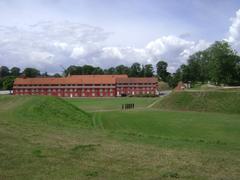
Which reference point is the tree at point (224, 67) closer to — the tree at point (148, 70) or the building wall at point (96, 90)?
the building wall at point (96, 90)

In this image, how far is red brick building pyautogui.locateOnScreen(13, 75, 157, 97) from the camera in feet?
468

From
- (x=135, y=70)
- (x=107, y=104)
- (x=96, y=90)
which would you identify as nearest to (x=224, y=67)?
(x=107, y=104)

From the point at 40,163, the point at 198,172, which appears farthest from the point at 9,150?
the point at 198,172

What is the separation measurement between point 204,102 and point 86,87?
263ft

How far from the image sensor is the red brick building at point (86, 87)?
5620 inches

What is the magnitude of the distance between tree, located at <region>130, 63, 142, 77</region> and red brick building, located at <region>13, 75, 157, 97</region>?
47142 mm

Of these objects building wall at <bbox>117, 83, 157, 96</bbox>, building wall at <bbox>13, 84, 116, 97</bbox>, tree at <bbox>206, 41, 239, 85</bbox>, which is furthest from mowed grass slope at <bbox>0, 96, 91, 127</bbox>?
building wall at <bbox>117, 83, 157, 96</bbox>

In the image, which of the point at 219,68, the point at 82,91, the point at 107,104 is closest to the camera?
the point at 107,104

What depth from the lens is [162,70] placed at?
18638 cm

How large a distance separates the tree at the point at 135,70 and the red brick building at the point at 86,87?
47.1m

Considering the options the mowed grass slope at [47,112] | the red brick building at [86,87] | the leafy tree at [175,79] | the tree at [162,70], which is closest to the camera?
the mowed grass slope at [47,112]

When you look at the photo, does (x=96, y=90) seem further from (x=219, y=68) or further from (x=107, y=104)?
(x=107, y=104)

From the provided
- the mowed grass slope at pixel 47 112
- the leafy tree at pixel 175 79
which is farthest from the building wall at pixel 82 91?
the mowed grass slope at pixel 47 112

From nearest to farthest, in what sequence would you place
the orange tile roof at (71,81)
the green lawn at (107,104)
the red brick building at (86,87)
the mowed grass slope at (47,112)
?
the mowed grass slope at (47,112)
the green lawn at (107,104)
the red brick building at (86,87)
the orange tile roof at (71,81)
